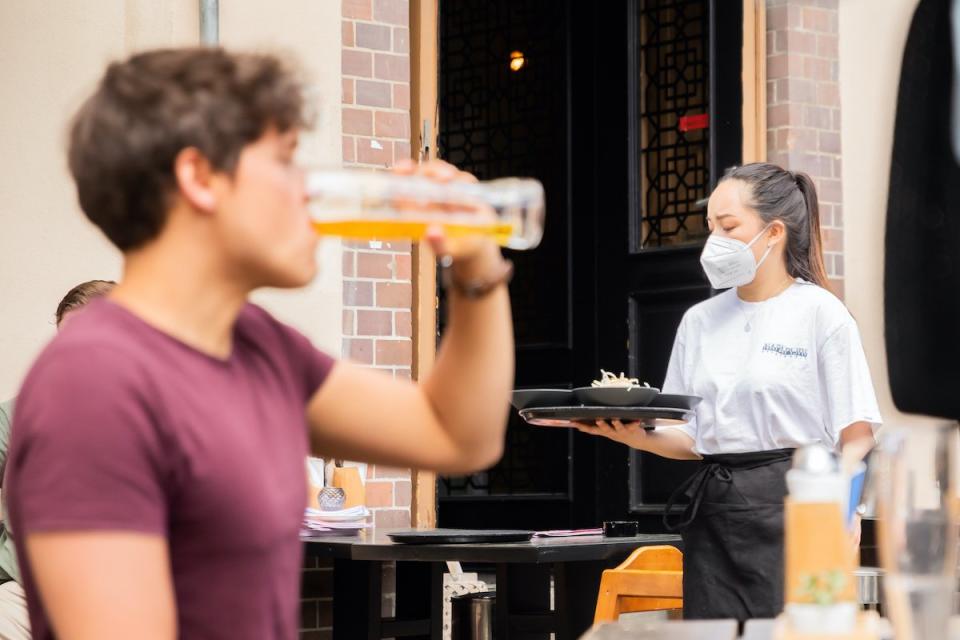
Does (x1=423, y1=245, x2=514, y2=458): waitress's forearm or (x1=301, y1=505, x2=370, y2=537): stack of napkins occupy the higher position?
(x1=423, y1=245, x2=514, y2=458): waitress's forearm

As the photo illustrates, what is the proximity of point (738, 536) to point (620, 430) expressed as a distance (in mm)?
381

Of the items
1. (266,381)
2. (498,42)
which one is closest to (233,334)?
(266,381)

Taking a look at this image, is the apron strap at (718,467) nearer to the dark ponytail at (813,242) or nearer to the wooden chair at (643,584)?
the wooden chair at (643,584)

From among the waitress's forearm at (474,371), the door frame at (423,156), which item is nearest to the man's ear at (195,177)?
the waitress's forearm at (474,371)

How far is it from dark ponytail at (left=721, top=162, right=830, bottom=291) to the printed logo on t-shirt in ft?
0.86

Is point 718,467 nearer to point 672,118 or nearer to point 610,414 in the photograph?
point 610,414

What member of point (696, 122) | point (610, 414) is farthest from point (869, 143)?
point (610, 414)

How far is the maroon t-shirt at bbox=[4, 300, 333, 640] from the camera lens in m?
1.32

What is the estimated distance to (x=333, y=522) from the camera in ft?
14.8

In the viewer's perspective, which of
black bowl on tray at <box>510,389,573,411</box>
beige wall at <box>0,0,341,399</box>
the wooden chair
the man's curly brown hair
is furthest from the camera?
beige wall at <box>0,0,341,399</box>

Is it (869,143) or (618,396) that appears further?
(869,143)

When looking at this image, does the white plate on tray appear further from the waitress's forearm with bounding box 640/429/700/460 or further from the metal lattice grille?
the metal lattice grille

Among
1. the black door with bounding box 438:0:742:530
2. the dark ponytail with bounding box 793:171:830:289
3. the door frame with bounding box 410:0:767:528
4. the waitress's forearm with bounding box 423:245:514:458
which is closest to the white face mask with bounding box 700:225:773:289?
the dark ponytail with bounding box 793:171:830:289

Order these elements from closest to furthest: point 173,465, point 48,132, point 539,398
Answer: point 173,465, point 539,398, point 48,132
